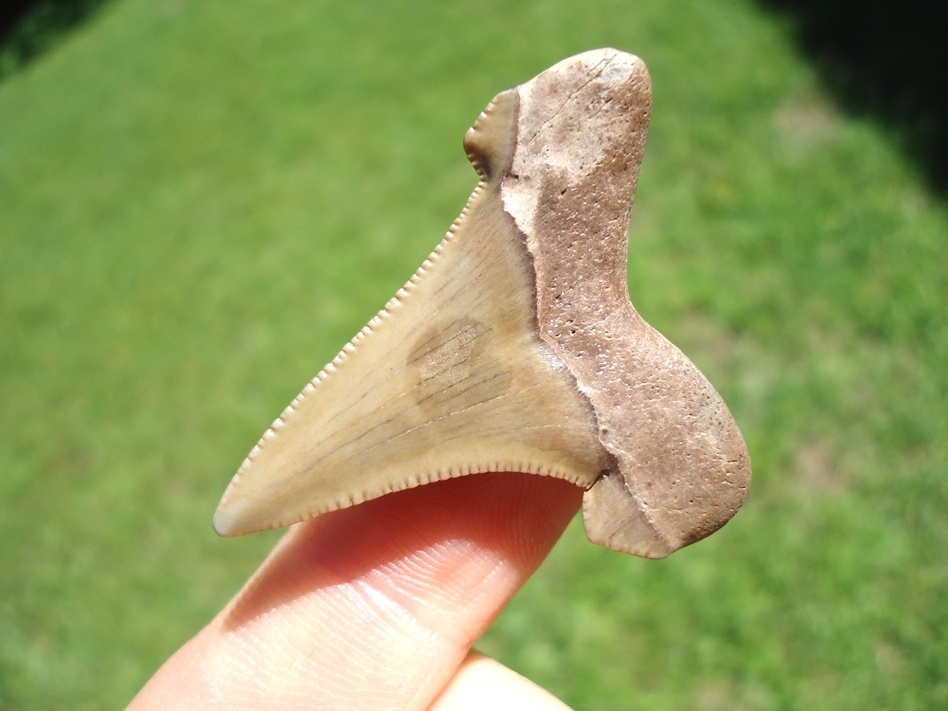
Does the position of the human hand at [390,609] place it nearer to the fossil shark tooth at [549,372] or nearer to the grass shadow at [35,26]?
the fossil shark tooth at [549,372]

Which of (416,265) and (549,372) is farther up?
(549,372)

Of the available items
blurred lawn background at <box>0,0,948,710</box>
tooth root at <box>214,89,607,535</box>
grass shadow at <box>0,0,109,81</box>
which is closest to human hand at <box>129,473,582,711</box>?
tooth root at <box>214,89,607,535</box>

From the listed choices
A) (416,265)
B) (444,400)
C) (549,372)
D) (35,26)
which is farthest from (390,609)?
(35,26)

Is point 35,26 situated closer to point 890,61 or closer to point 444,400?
point 890,61

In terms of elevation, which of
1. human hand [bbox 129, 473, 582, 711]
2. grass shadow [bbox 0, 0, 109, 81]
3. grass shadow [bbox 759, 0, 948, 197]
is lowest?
grass shadow [bbox 759, 0, 948, 197]

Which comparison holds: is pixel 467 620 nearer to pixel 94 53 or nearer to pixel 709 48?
pixel 709 48

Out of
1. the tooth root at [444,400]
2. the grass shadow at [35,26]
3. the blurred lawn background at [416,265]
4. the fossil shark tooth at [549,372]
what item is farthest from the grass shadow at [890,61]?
the grass shadow at [35,26]

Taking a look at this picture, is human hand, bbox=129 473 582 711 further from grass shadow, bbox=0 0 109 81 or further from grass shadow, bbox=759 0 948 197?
grass shadow, bbox=0 0 109 81
